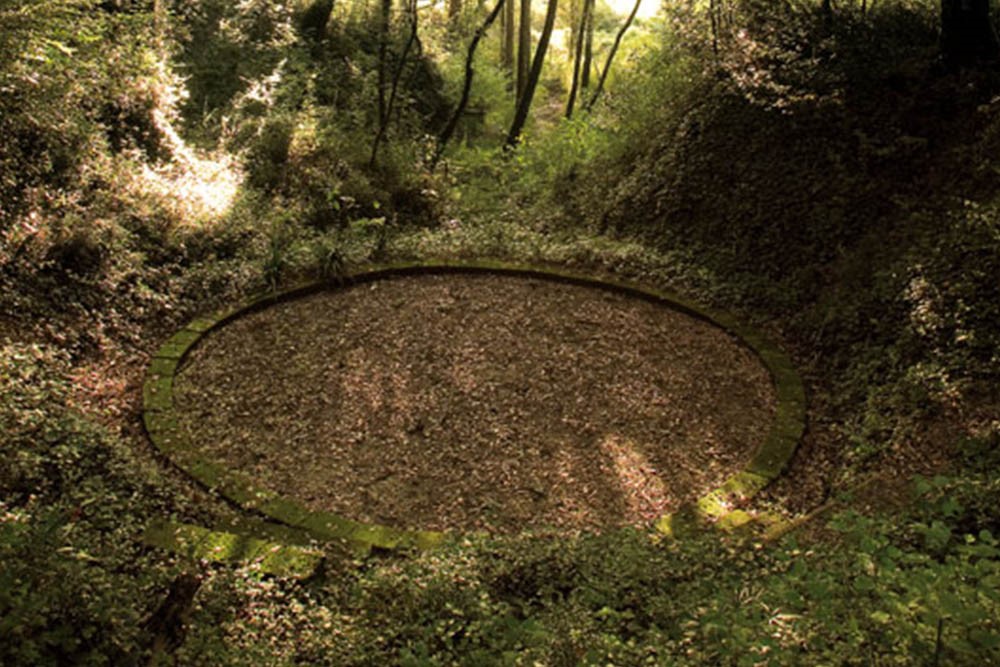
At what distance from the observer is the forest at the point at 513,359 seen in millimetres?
3445

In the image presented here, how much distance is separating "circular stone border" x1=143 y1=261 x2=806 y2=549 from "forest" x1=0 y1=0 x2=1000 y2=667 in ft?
0.11

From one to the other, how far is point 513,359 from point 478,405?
2.90 ft

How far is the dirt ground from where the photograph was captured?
5.45 metres

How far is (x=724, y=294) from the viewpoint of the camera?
8.31 m

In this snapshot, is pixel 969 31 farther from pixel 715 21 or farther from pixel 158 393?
pixel 158 393

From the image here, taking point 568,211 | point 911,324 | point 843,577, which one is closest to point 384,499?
point 843,577

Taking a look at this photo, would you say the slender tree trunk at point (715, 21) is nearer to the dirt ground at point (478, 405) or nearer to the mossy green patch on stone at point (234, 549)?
the dirt ground at point (478, 405)

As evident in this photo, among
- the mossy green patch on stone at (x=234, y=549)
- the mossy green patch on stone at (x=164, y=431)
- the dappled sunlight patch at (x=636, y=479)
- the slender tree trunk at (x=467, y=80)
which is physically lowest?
the mossy green patch on stone at (x=234, y=549)

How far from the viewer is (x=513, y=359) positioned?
23.8 feet

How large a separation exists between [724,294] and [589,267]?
1.72 meters

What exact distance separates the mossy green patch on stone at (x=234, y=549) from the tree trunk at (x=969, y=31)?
26.6ft

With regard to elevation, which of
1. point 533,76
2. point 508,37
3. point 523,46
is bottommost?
point 533,76

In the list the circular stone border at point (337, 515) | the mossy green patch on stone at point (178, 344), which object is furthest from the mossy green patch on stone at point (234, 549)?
the mossy green patch on stone at point (178, 344)

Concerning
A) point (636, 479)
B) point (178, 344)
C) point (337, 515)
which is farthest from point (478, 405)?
point (178, 344)
